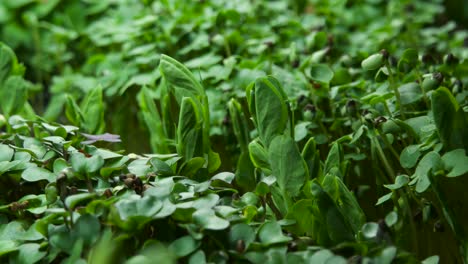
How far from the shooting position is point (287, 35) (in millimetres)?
1899

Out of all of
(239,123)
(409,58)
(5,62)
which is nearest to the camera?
(409,58)

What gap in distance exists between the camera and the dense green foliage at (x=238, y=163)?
0.81m

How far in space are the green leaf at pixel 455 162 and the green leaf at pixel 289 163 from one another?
0.20m

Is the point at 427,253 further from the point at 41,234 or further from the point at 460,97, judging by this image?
the point at 41,234

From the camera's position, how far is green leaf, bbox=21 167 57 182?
947 millimetres

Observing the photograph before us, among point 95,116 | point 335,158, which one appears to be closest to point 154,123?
point 95,116

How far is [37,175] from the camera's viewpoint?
0.95 m

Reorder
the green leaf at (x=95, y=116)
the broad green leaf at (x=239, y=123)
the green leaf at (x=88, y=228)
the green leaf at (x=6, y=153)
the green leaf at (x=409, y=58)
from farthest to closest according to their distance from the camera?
the green leaf at (x=95, y=116), the broad green leaf at (x=239, y=123), the green leaf at (x=409, y=58), the green leaf at (x=6, y=153), the green leaf at (x=88, y=228)

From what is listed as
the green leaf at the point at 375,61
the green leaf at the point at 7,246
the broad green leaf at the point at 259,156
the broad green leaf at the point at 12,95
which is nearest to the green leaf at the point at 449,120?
the green leaf at the point at 375,61

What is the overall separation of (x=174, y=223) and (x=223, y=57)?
946 millimetres

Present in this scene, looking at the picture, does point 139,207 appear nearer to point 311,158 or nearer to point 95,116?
point 311,158

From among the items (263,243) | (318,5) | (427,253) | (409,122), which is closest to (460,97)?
(409,122)

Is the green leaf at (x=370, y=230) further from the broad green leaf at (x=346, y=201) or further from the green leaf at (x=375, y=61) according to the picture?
the green leaf at (x=375, y=61)

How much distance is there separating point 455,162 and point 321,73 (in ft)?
1.28
